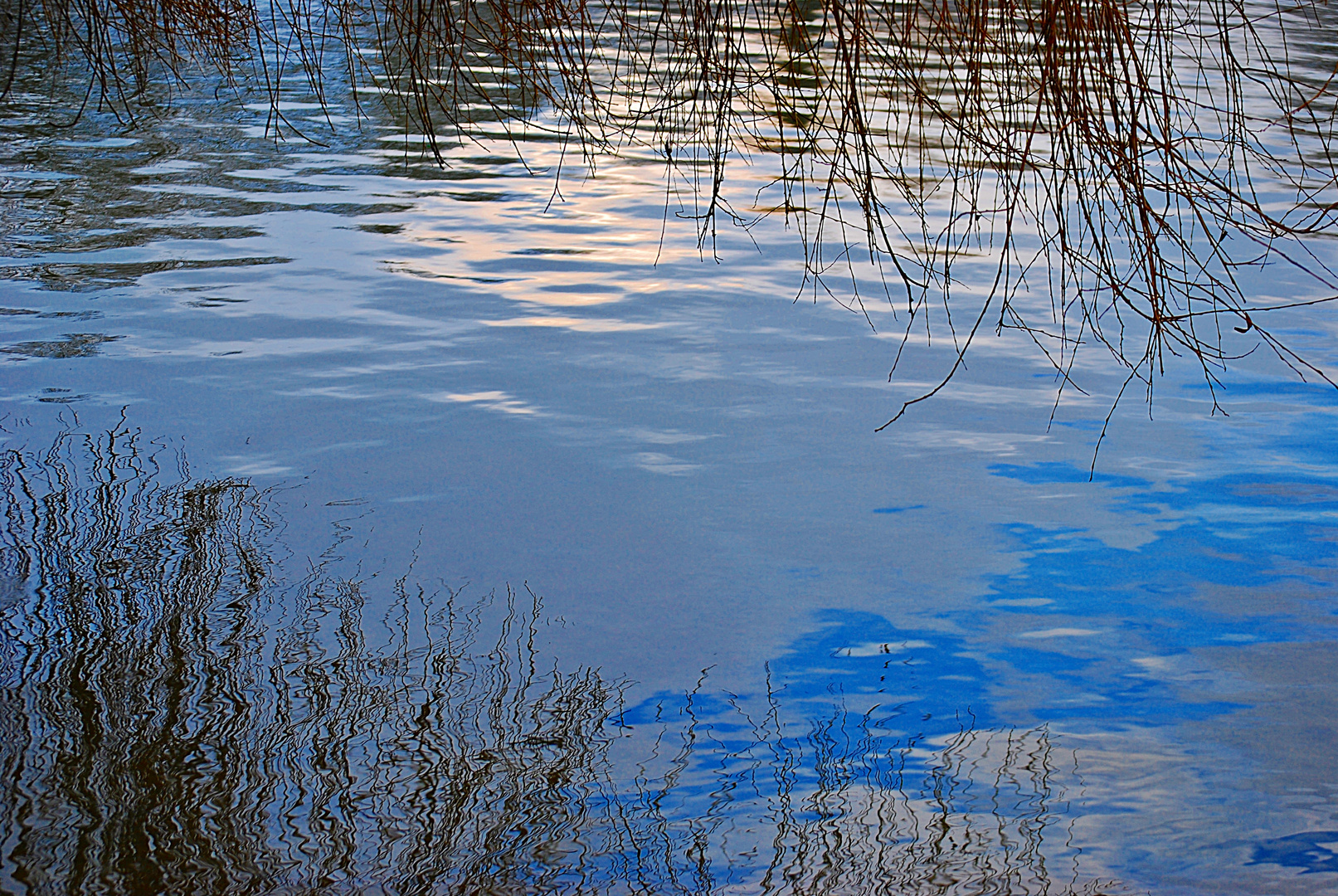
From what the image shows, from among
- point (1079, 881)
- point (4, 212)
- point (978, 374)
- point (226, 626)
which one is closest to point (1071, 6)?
point (1079, 881)

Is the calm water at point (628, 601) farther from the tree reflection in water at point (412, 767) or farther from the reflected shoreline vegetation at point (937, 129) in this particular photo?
the reflected shoreline vegetation at point (937, 129)

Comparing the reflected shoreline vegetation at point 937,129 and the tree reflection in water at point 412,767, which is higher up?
the reflected shoreline vegetation at point 937,129

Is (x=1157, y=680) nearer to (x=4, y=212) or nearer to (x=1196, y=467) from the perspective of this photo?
(x=1196, y=467)

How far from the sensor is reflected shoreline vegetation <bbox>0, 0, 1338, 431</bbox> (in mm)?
2674

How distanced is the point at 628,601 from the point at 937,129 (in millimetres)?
10021

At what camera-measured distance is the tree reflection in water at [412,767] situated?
3.08 metres

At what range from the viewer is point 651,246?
26.6 ft

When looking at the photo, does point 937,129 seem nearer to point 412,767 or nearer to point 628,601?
point 628,601

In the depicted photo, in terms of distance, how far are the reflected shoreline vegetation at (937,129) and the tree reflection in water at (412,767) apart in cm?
109

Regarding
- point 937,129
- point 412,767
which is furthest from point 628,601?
point 937,129

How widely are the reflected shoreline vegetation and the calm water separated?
626 mm

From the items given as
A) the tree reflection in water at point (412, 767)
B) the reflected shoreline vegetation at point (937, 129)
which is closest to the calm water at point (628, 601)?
the tree reflection in water at point (412, 767)

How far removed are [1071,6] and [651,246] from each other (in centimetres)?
552

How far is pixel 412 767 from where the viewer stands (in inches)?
133
